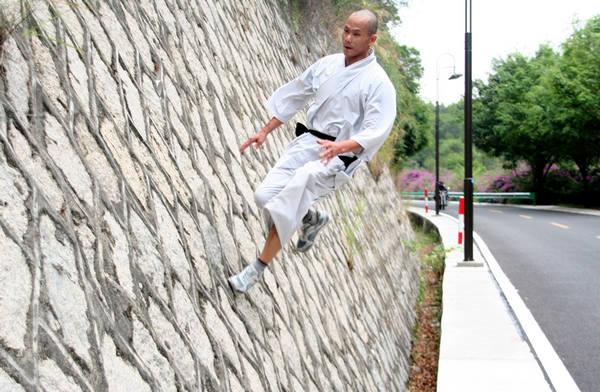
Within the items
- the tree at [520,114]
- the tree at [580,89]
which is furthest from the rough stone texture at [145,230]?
the tree at [520,114]

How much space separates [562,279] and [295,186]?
8.10 meters

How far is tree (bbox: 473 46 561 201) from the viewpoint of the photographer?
32.4 m

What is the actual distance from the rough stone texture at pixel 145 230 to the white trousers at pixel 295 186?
45 cm

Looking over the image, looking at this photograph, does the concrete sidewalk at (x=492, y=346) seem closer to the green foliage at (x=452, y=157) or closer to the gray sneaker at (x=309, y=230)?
the gray sneaker at (x=309, y=230)

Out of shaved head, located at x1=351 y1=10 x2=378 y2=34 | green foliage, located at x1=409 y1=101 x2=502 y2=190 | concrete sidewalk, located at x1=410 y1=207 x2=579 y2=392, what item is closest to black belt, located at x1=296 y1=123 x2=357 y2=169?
shaved head, located at x1=351 y1=10 x2=378 y2=34

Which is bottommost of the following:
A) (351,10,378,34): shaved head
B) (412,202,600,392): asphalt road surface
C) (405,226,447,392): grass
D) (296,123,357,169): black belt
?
(405,226,447,392): grass

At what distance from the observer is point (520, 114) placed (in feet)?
119

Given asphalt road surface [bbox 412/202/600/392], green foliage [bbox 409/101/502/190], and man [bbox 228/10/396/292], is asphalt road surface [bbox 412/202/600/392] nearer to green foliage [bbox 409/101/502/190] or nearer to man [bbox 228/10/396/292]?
man [bbox 228/10/396/292]

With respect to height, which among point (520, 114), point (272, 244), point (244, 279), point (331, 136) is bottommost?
point (244, 279)

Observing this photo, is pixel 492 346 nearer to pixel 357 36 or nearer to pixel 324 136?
pixel 324 136

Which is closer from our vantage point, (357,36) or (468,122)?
A: (357,36)

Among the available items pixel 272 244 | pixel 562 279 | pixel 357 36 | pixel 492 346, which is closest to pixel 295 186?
pixel 272 244

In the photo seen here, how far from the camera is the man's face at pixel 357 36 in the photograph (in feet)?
9.96

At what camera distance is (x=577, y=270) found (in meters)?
10.1
